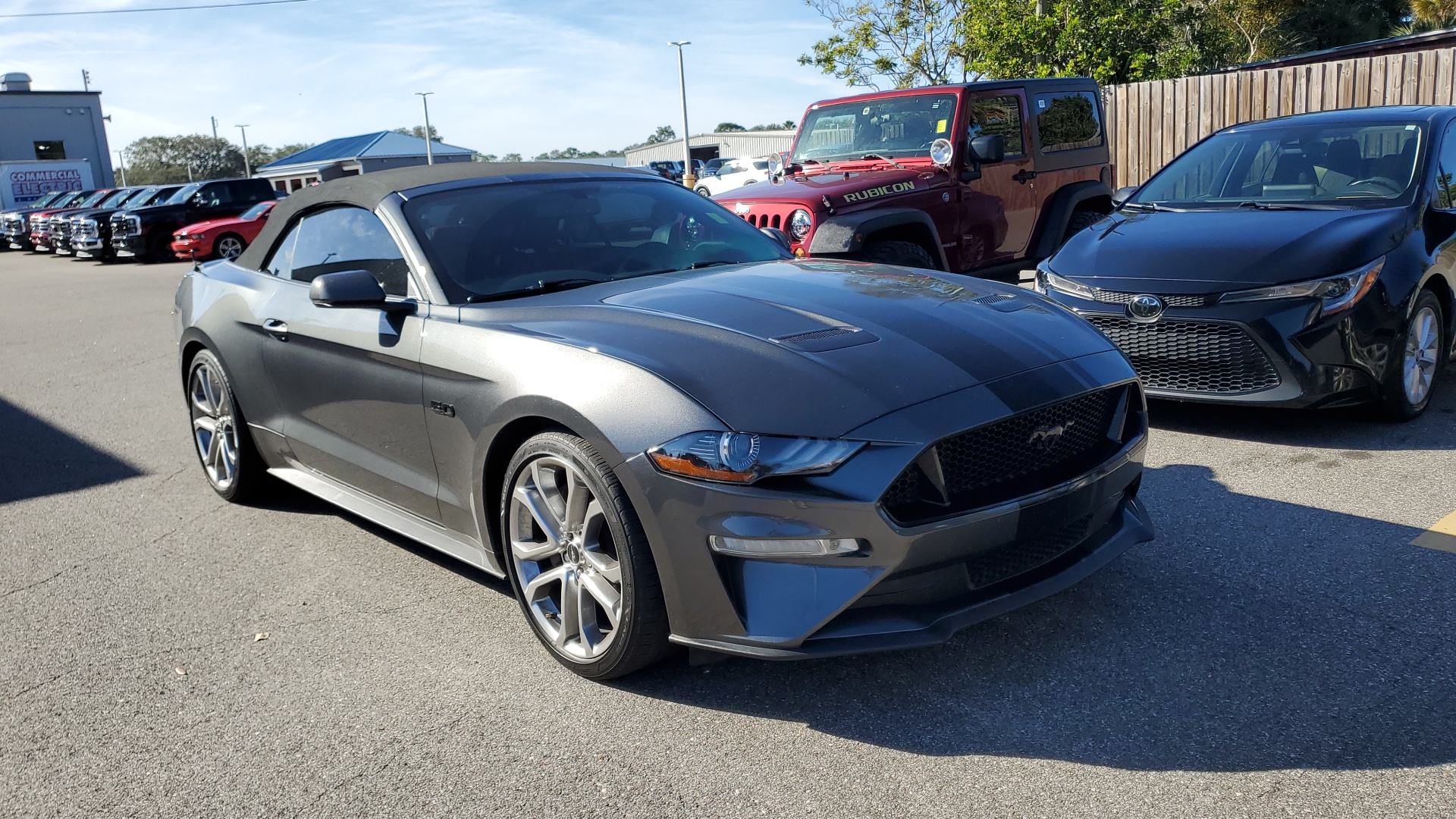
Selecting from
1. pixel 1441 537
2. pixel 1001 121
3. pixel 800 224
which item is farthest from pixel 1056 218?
pixel 1441 537

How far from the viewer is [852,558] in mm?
2822

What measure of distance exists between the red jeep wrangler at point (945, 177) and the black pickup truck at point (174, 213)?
20007 mm

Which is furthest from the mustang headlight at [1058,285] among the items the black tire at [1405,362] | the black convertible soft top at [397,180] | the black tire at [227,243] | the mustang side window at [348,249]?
the black tire at [227,243]

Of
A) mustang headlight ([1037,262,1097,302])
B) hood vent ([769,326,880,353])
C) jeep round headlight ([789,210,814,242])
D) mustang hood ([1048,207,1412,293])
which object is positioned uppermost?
jeep round headlight ([789,210,814,242])

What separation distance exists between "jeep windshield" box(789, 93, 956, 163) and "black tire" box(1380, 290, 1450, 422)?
408 cm

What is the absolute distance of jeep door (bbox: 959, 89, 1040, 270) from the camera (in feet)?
29.4

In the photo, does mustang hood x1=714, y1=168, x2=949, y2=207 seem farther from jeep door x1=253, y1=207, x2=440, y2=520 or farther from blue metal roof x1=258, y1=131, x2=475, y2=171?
blue metal roof x1=258, y1=131, x2=475, y2=171

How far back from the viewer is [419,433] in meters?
3.84

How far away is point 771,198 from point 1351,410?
4117 mm

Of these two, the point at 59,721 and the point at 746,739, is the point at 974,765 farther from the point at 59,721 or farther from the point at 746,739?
the point at 59,721

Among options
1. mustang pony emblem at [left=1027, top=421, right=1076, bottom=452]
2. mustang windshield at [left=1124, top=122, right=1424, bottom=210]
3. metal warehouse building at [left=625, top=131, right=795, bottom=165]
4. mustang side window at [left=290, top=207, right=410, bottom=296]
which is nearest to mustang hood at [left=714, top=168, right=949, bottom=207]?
mustang windshield at [left=1124, top=122, right=1424, bottom=210]

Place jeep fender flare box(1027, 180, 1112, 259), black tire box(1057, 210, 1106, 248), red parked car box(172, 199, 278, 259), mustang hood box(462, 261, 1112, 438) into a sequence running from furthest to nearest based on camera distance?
red parked car box(172, 199, 278, 259) < black tire box(1057, 210, 1106, 248) < jeep fender flare box(1027, 180, 1112, 259) < mustang hood box(462, 261, 1112, 438)

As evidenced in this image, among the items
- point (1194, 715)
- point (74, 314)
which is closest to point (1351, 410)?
point (1194, 715)

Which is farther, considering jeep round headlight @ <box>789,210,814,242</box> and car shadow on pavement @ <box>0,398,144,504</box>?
jeep round headlight @ <box>789,210,814,242</box>
